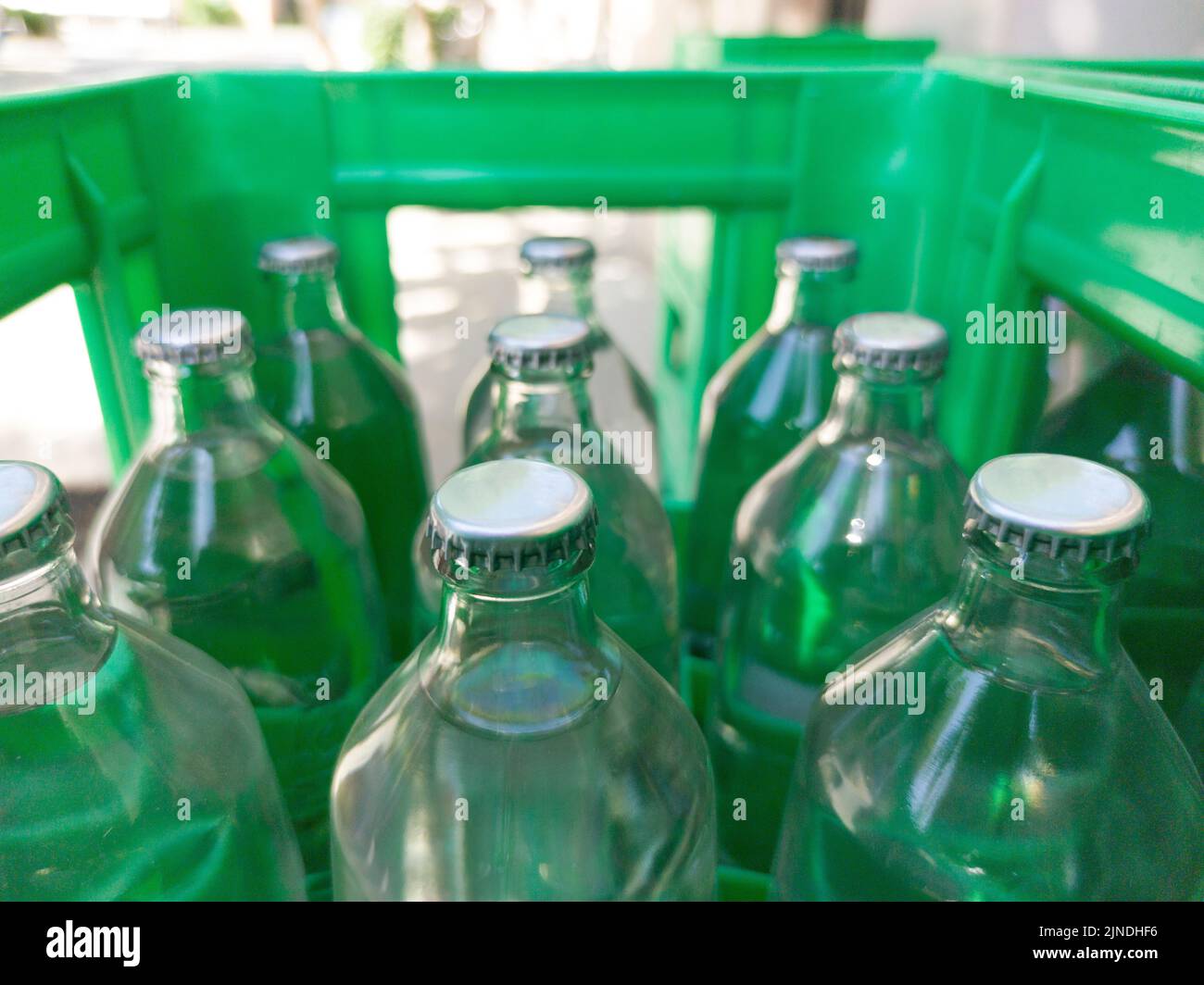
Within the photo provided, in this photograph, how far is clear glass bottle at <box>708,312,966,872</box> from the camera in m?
0.61

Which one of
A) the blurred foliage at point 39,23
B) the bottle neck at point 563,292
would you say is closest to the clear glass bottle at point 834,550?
the bottle neck at point 563,292

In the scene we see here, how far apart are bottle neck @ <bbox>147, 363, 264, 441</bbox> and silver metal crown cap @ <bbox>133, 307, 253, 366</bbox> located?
0.01 metres

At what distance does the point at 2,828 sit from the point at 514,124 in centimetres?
60

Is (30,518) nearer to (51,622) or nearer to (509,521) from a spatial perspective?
(51,622)

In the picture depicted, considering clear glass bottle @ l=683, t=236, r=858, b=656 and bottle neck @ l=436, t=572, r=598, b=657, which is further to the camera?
clear glass bottle @ l=683, t=236, r=858, b=656

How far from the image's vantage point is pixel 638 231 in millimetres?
2244

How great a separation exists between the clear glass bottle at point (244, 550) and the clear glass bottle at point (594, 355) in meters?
0.16

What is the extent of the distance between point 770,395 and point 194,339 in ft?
1.48

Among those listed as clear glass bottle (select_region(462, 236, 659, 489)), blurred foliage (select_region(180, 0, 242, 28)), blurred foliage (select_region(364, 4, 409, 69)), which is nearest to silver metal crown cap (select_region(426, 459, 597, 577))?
clear glass bottle (select_region(462, 236, 659, 489))

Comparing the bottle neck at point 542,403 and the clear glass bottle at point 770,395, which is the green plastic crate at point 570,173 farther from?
the bottle neck at point 542,403

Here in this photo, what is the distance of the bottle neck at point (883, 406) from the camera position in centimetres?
60

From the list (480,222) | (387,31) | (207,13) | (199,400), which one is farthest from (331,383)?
(207,13)

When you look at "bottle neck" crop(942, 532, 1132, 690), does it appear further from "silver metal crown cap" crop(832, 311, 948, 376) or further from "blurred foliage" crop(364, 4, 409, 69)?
"blurred foliage" crop(364, 4, 409, 69)
